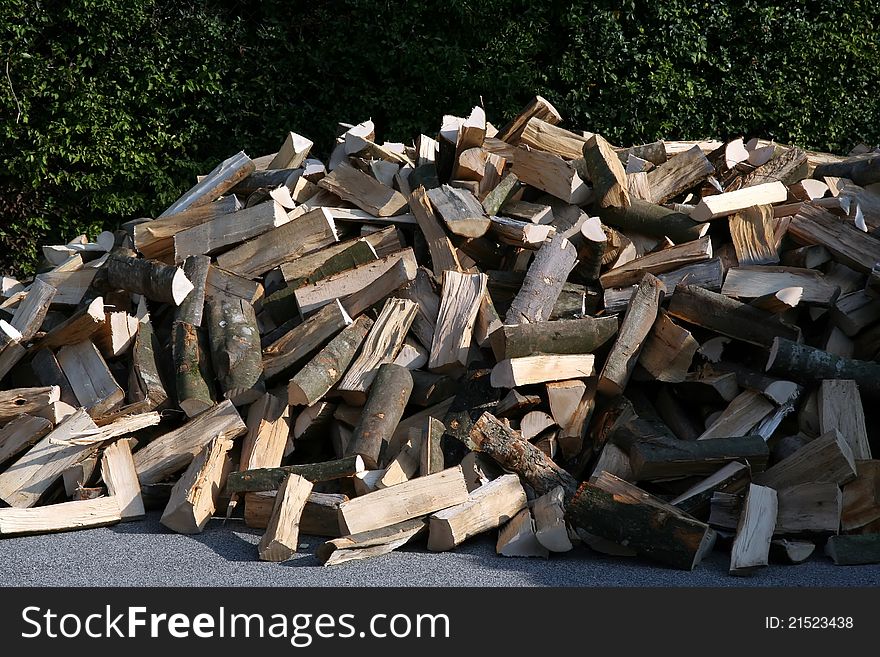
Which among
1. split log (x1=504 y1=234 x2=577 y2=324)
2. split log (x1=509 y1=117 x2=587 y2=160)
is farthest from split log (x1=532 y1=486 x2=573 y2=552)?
split log (x1=509 y1=117 x2=587 y2=160)

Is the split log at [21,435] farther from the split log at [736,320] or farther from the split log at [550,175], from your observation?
the split log at [736,320]

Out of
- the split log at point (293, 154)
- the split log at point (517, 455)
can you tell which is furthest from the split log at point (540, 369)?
the split log at point (293, 154)

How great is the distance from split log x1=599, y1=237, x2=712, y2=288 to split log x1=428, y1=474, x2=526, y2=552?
4.73ft

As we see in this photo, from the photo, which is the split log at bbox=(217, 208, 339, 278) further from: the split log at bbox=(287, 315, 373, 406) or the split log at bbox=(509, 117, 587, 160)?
the split log at bbox=(509, 117, 587, 160)

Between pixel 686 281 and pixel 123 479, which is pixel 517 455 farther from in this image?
pixel 123 479

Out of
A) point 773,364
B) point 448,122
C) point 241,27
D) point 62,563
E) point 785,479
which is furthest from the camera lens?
point 241,27

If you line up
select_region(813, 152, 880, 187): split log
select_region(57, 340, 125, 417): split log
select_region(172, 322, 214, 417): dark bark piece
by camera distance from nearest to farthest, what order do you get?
select_region(172, 322, 214, 417): dark bark piece → select_region(57, 340, 125, 417): split log → select_region(813, 152, 880, 187): split log

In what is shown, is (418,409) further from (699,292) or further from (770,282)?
(770,282)

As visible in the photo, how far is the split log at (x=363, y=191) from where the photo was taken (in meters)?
5.42

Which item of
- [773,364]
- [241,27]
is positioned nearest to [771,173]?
[773,364]

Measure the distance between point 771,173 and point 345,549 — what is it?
3.64 metres

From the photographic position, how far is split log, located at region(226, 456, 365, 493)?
412cm

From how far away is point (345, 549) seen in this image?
12.1ft

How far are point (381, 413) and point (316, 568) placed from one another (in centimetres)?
99
